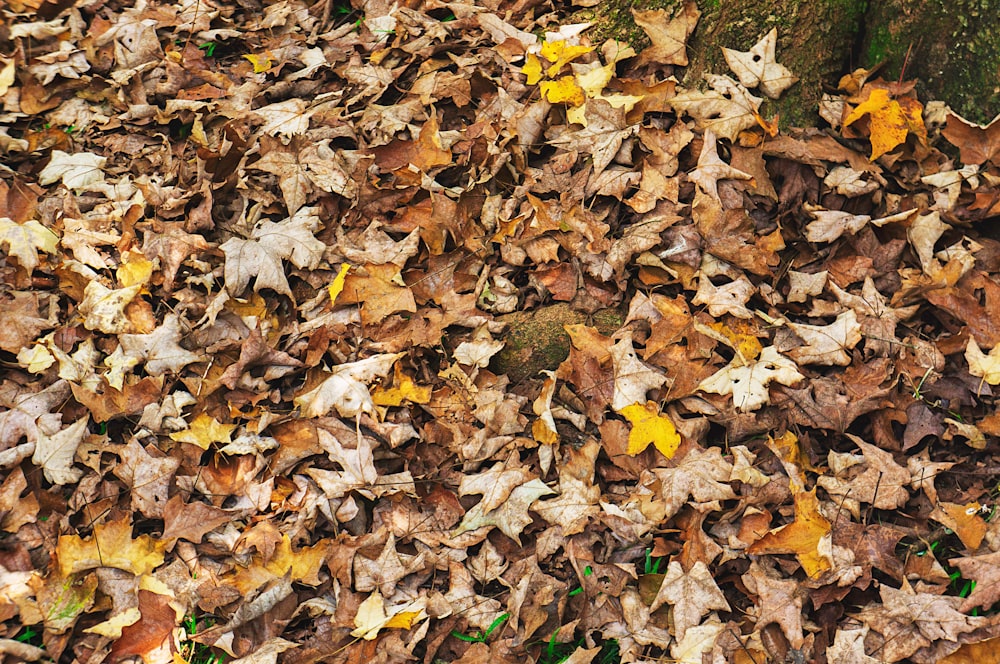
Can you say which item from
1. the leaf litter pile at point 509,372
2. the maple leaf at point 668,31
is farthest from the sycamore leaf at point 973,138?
the maple leaf at point 668,31

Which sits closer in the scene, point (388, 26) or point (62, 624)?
point (62, 624)

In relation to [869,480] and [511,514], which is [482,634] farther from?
[869,480]

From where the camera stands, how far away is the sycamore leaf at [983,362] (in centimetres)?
238

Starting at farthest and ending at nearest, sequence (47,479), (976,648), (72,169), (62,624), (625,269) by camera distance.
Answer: (72,169)
(625,269)
(47,479)
(62,624)
(976,648)

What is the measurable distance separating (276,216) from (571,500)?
1.64m

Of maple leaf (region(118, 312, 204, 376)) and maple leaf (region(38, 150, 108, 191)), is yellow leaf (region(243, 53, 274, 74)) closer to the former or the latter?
maple leaf (region(38, 150, 108, 191))

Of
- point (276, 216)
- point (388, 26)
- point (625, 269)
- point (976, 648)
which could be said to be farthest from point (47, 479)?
point (976, 648)

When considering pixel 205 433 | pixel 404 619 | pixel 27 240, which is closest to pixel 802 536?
pixel 404 619

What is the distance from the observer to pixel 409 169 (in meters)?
3.10

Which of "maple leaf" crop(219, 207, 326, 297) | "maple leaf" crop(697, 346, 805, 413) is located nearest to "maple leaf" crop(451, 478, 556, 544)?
"maple leaf" crop(697, 346, 805, 413)

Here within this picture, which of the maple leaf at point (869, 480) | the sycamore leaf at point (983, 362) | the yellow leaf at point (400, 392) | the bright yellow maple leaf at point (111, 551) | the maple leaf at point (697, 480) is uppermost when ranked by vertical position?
the sycamore leaf at point (983, 362)

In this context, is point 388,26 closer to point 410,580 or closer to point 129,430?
point 129,430

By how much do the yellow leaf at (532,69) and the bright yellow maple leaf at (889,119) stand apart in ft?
3.99

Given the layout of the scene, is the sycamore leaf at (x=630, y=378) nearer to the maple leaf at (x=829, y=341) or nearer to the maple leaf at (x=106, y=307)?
the maple leaf at (x=829, y=341)
